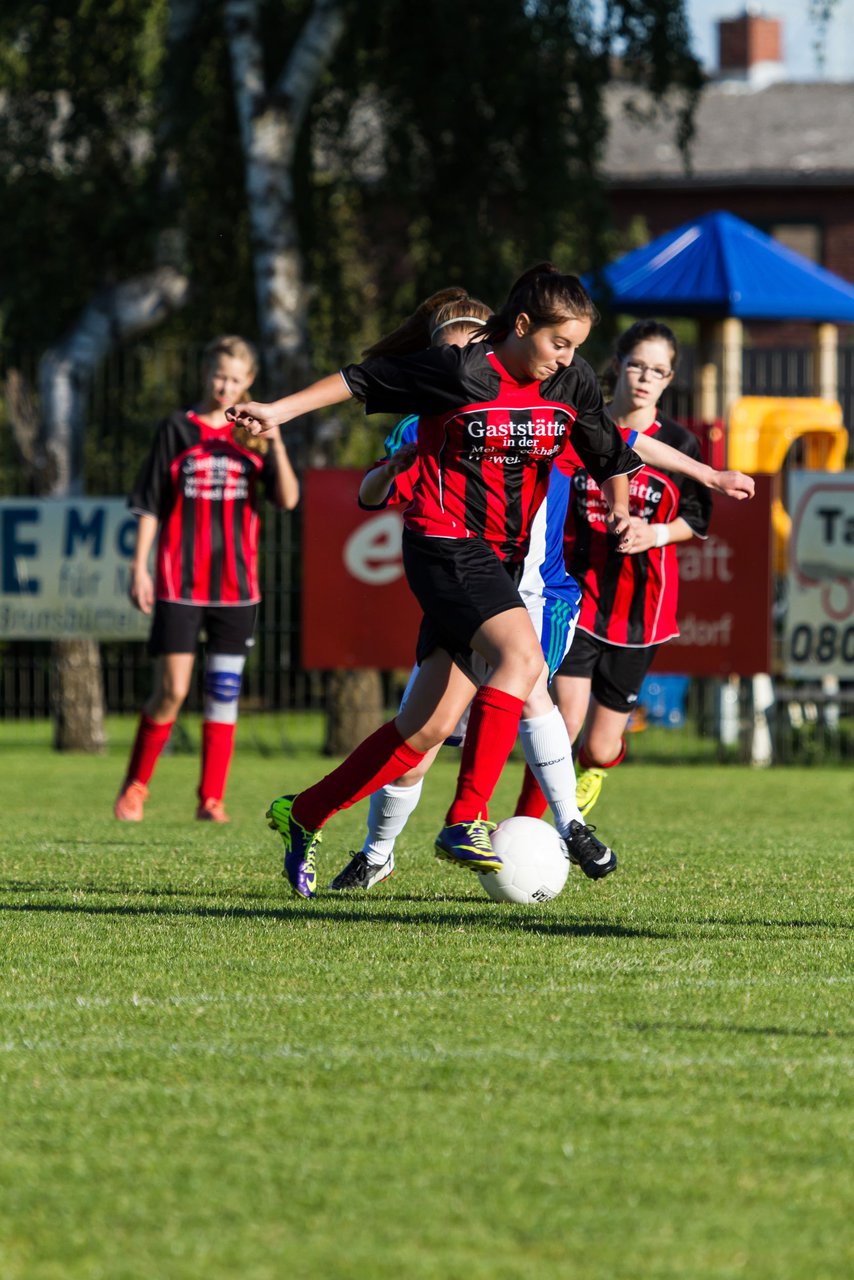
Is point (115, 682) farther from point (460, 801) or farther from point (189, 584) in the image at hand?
point (460, 801)

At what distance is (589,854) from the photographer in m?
5.61

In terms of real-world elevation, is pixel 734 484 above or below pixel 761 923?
above

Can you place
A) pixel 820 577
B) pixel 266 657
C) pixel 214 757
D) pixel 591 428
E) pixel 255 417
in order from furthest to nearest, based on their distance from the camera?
1. pixel 266 657
2. pixel 820 577
3. pixel 214 757
4. pixel 591 428
5. pixel 255 417

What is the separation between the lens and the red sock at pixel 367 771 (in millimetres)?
5559

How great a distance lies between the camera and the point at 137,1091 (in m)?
3.28

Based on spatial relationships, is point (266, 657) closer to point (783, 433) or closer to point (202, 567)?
point (783, 433)

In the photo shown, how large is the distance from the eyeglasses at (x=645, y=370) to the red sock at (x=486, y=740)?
201 centimetres

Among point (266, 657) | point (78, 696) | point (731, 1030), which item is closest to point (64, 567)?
point (78, 696)

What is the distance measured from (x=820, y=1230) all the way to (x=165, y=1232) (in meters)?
0.87

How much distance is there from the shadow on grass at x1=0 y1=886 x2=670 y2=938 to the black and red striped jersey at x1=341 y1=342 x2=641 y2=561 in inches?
41.3

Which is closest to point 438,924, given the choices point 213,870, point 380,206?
point 213,870

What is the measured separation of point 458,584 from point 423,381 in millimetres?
570

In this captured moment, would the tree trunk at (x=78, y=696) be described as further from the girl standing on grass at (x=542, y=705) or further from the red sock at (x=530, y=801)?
the girl standing on grass at (x=542, y=705)

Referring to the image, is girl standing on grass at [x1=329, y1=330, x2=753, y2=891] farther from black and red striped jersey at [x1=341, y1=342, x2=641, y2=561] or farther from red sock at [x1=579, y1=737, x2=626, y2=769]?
red sock at [x1=579, y1=737, x2=626, y2=769]
